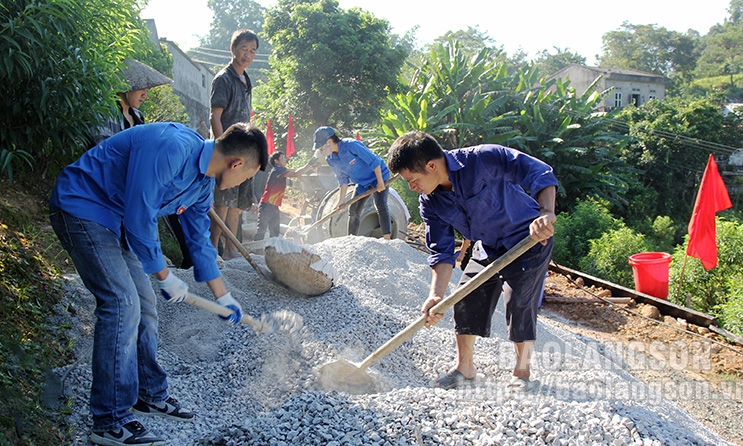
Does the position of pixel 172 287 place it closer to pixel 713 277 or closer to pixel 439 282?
pixel 439 282

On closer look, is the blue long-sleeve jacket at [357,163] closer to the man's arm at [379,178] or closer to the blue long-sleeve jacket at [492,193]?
the man's arm at [379,178]

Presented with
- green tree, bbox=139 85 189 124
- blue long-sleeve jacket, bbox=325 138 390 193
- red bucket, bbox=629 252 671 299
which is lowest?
red bucket, bbox=629 252 671 299

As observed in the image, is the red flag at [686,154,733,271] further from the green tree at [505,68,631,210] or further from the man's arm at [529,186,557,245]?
the green tree at [505,68,631,210]

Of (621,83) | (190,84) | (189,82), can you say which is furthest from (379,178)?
(621,83)

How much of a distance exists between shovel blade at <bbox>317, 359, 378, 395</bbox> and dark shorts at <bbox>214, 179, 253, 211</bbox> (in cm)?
224

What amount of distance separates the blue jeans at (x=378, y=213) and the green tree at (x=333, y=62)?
36.1 feet

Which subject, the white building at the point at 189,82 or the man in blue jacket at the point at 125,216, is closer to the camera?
the man in blue jacket at the point at 125,216

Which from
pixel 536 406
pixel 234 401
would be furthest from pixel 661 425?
pixel 234 401

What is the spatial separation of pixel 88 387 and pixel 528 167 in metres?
2.32

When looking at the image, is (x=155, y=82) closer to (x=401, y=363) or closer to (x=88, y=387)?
(x=88, y=387)

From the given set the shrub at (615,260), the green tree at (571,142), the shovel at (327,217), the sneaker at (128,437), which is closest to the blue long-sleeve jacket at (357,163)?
the shovel at (327,217)

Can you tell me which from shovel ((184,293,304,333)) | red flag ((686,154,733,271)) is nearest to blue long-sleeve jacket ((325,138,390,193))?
shovel ((184,293,304,333))

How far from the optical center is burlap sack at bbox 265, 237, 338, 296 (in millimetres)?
4051

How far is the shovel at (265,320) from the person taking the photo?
251 cm
